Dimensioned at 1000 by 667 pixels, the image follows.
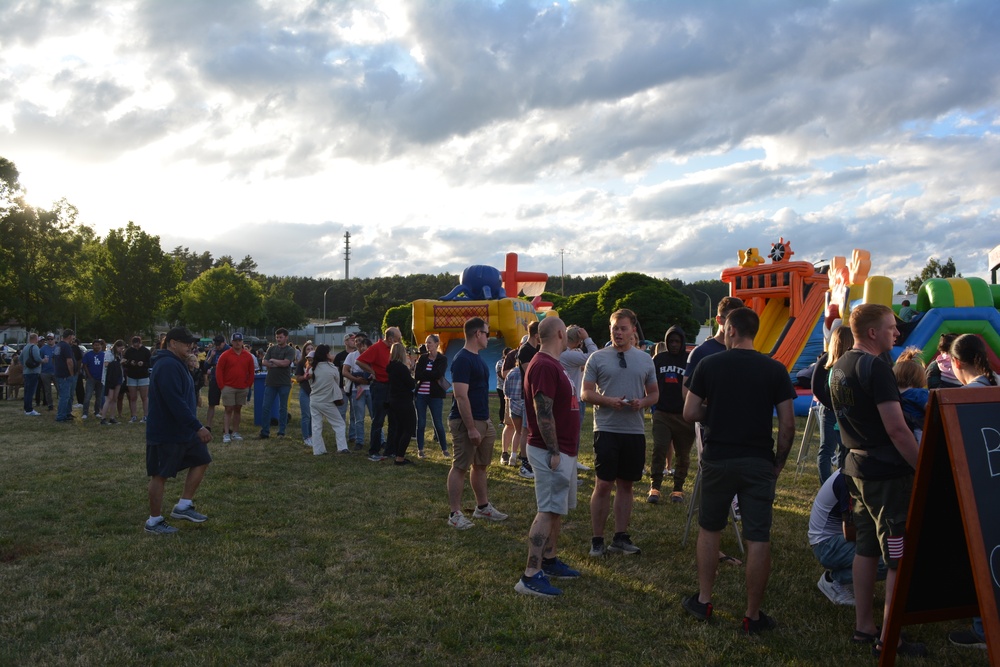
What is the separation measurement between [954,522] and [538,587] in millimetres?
2427

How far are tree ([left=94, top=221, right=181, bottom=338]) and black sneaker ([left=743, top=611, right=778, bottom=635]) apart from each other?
5421 centimetres

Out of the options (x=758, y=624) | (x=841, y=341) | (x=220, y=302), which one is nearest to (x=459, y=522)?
(x=758, y=624)

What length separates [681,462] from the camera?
7332 mm

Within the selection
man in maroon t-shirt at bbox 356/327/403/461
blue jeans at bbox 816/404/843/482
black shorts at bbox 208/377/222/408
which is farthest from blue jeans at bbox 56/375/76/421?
blue jeans at bbox 816/404/843/482

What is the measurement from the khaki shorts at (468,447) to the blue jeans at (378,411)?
3.66 m

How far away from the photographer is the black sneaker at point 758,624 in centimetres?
412

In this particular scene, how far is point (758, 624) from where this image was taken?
414 centimetres

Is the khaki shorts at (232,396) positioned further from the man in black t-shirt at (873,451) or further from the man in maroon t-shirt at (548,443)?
the man in black t-shirt at (873,451)

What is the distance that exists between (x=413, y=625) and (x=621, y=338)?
2.47 metres

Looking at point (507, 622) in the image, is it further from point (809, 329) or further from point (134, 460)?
point (809, 329)

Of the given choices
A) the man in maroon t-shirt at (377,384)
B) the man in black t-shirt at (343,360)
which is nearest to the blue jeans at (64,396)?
the man in black t-shirt at (343,360)

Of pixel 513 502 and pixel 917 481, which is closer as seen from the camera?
pixel 917 481

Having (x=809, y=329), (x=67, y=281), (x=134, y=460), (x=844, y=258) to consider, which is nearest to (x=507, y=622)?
(x=134, y=460)

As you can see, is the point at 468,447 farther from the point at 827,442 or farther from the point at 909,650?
the point at 909,650
